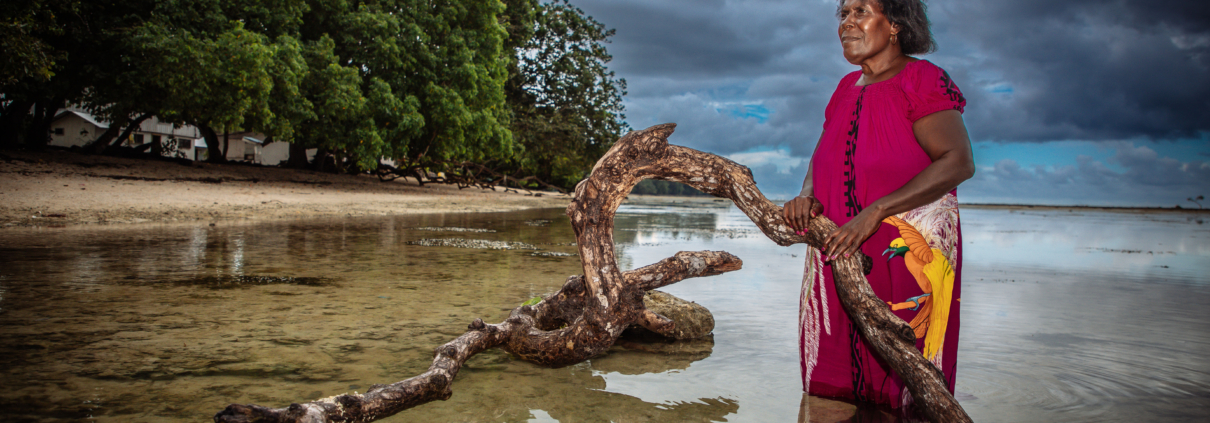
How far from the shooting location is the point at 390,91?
64.4ft

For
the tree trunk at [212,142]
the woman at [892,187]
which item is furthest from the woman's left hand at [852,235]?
the tree trunk at [212,142]

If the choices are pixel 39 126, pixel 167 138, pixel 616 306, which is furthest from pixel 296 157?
pixel 167 138

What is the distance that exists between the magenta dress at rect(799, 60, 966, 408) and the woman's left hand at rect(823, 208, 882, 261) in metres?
0.12

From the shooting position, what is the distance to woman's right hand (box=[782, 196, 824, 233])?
7.68ft

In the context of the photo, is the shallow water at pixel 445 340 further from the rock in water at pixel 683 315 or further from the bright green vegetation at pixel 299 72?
A: the bright green vegetation at pixel 299 72

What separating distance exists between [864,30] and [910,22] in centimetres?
15

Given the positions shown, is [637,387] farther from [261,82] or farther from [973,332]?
[261,82]

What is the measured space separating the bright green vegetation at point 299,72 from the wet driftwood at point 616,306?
40.1ft

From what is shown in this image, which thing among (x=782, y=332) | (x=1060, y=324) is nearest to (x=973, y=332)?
(x=1060, y=324)

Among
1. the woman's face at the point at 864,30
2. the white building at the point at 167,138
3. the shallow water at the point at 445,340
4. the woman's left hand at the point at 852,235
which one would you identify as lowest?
the shallow water at the point at 445,340

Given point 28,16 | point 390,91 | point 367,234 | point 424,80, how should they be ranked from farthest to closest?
point 424,80, point 390,91, point 28,16, point 367,234

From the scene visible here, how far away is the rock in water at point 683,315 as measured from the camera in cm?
404

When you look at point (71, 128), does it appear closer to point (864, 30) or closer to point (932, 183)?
point (864, 30)

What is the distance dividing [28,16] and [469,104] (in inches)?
486
